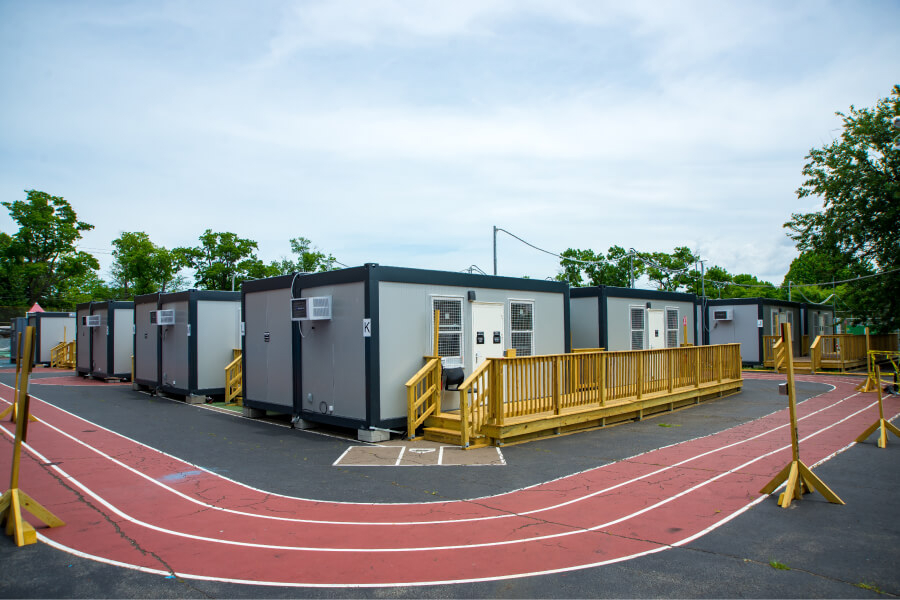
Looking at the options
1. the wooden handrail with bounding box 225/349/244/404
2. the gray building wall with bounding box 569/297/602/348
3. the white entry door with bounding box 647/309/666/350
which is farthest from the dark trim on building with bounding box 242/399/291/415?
the white entry door with bounding box 647/309/666/350

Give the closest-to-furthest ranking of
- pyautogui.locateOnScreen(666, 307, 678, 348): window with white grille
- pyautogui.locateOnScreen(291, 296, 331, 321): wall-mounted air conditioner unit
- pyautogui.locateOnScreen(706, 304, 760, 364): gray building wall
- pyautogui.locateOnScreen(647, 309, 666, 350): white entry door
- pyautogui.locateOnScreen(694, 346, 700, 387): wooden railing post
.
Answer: pyautogui.locateOnScreen(291, 296, 331, 321): wall-mounted air conditioner unit → pyautogui.locateOnScreen(694, 346, 700, 387): wooden railing post → pyautogui.locateOnScreen(647, 309, 666, 350): white entry door → pyautogui.locateOnScreen(666, 307, 678, 348): window with white grille → pyautogui.locateOnScreen(706, 304, 760, 364): gray building wall

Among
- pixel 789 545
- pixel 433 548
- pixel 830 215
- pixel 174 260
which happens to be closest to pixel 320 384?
pixel 433 548

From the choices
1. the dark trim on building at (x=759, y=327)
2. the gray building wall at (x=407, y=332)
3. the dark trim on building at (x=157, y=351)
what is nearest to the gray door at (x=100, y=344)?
the dark trim on building at (x=157, y=351)

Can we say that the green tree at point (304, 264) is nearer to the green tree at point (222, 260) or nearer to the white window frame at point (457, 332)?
the green tree at point (222, 260)

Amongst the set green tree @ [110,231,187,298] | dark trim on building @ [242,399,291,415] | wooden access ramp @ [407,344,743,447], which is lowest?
dark trim on building @ [242,399,291,415]

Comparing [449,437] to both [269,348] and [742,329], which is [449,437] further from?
[742,329]

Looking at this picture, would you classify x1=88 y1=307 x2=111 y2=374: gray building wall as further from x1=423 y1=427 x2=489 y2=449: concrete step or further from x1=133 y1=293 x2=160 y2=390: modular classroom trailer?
x1=423 y1=427 x2=489 y2=449: concrete step

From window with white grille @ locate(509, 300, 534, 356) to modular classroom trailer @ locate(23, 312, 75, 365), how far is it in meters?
29.6

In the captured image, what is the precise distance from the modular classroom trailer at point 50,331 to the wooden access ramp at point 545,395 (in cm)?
2998

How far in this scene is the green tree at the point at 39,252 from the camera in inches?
1937

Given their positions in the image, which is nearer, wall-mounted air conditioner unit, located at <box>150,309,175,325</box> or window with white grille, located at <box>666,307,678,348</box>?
wall-mounted air conditioner unit, located at <box>150,309,175,325</box>

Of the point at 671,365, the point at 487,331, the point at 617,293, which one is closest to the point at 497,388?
the point at 487,331

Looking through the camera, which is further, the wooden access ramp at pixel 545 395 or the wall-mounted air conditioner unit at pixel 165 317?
the wall-mounted air conditioner unit at pixel 165 317

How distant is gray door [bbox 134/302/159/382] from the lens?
784 inches
